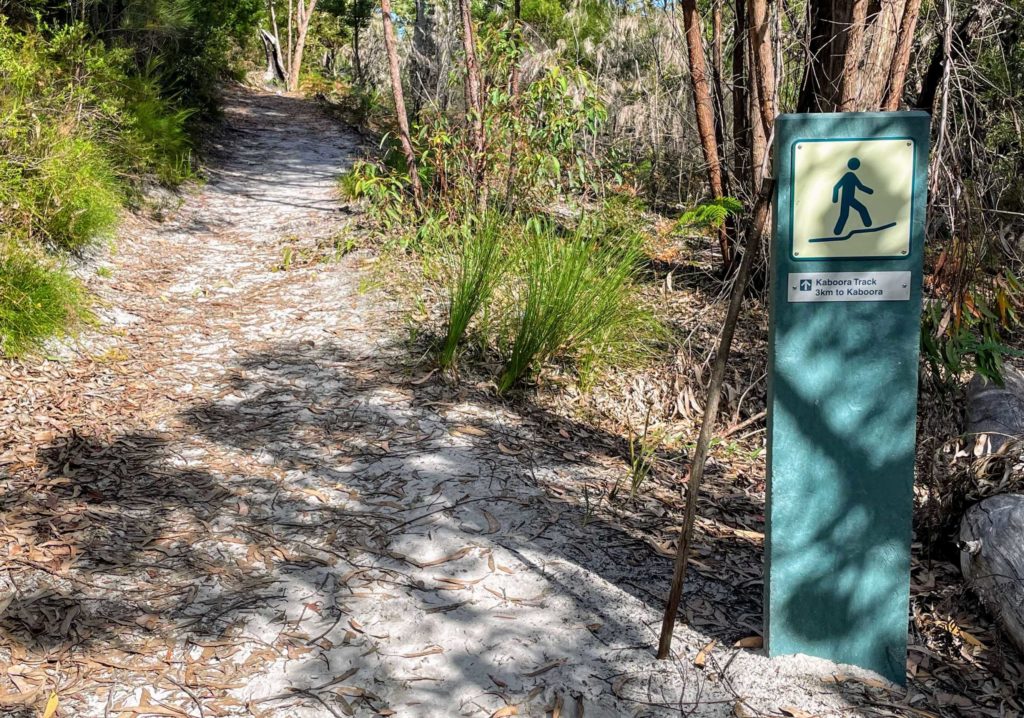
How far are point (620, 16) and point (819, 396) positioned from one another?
26.2ft

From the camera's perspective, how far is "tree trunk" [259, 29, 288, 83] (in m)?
23.6

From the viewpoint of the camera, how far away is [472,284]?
189 inches

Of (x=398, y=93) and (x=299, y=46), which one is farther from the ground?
(x=299, y=46)

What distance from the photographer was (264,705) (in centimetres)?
250

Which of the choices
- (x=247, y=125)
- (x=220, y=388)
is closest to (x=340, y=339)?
(x=220, y=388)

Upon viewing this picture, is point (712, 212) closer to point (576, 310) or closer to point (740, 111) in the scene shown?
point (576, 310)

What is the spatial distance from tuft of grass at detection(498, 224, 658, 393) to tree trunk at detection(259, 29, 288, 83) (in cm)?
2056

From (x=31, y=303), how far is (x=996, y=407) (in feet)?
17.3

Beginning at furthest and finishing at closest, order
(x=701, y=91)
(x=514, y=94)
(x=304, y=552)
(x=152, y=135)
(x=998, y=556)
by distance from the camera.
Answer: (x=152, y=135), (x=514, y=94), (x=701, y=91), (x=304, y=552), (x=998, y=556)

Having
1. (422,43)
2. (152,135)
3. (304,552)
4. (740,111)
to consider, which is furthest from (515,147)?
(422,43)

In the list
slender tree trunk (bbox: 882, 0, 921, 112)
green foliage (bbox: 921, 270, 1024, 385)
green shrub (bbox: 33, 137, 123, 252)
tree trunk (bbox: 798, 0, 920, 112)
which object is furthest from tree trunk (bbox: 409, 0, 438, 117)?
green foliage (bbox: 921, 270, 1024, 385)

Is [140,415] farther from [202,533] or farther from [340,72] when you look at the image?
[340,72]

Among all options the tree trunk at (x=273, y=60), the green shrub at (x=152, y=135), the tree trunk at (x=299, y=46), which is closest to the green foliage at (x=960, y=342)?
the green shrub at (x=152, y=135)

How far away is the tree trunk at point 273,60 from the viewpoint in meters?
23.6
